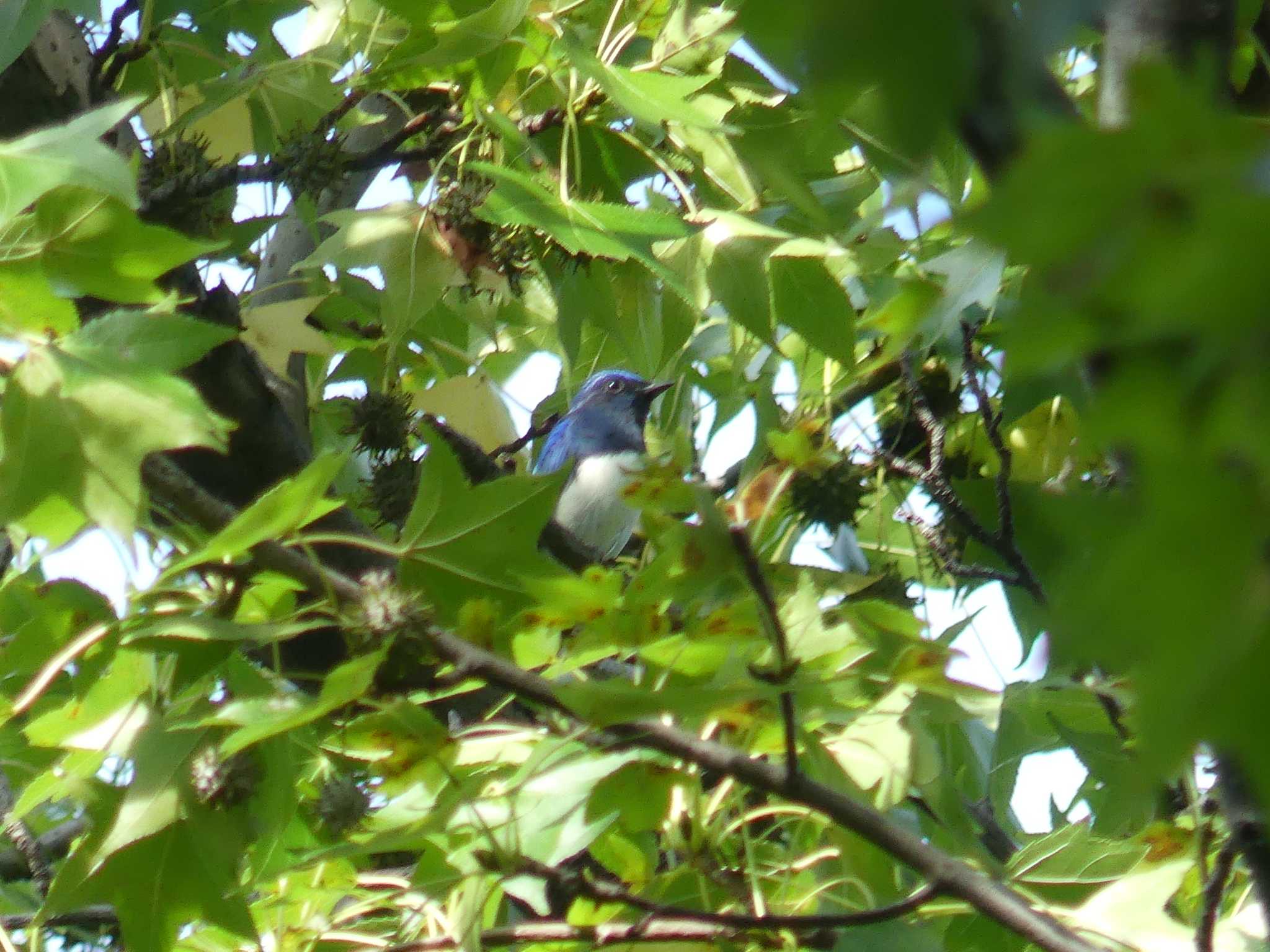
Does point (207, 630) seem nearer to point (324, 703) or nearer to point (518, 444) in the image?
point (324, 703)

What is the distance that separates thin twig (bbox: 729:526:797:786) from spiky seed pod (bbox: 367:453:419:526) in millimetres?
1630

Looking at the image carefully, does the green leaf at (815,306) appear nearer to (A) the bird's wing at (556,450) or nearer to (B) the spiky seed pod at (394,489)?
(B) the spiky seed pod at (394,489)

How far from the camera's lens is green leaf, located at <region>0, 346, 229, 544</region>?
1.40 meters

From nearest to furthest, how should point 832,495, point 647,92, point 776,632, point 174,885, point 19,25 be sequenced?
1. point 776,632
2. point 174,885
3. point 647,92
4. point 19,25
5. point 832,495

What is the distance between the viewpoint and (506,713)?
2398mm

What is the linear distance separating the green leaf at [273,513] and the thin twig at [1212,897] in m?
0.89

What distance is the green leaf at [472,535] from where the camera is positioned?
1527 mm

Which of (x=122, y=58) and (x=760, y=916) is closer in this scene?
(x=760, y=916)

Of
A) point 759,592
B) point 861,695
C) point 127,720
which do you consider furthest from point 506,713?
point 759,592

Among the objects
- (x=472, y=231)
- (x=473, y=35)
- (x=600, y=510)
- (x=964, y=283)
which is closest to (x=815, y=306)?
(x=964, y=283)

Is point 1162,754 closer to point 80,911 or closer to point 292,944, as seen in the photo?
point 292,944

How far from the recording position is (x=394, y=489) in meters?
2.83

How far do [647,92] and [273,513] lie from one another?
33.2 inches

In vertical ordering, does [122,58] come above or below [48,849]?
above
